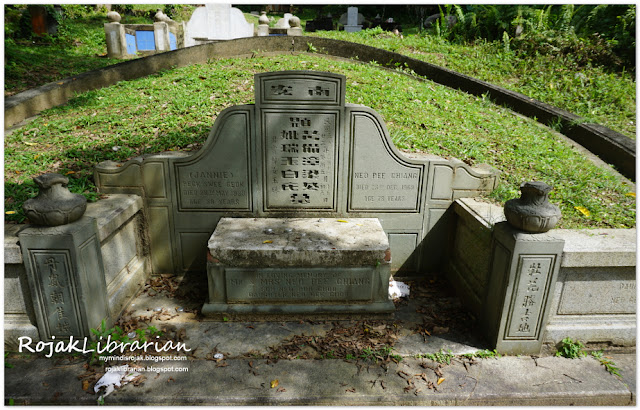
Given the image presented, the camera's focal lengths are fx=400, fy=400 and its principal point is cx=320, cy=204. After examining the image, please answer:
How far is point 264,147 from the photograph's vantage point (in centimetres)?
433

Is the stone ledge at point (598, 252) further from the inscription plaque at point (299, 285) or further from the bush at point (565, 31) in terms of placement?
the bush at point (565, 31)

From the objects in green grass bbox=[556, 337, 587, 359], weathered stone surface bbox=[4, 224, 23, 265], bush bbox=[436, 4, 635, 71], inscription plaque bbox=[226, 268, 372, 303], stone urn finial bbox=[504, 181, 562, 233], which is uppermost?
bush bbox=[436, 4, 635, 71]

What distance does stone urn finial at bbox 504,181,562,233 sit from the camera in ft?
10.3

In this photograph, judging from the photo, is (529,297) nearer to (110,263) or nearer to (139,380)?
(139,380)

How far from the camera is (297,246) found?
384cm

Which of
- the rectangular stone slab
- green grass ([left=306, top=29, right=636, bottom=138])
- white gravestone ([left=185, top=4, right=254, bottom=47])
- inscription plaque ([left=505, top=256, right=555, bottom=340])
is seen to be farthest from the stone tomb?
white gravestone ([left=185, top=4, right=254, bottom=47])

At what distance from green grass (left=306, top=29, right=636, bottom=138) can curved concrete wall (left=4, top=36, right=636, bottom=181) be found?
741 mm

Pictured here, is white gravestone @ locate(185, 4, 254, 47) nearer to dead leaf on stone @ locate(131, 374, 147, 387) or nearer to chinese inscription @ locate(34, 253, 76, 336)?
chinese inscription @ locate(34, 253, 76, 336)

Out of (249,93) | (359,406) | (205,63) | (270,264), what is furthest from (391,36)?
(359,406)

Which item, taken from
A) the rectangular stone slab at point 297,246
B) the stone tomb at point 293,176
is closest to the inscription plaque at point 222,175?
the stone tomb at point 293,176

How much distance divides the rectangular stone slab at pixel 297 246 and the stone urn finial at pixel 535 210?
1207 millimetres

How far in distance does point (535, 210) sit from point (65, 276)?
3.79 meters

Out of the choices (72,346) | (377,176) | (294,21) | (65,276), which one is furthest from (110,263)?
(294,21)

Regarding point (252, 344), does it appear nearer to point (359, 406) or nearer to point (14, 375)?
point (359, 406)
